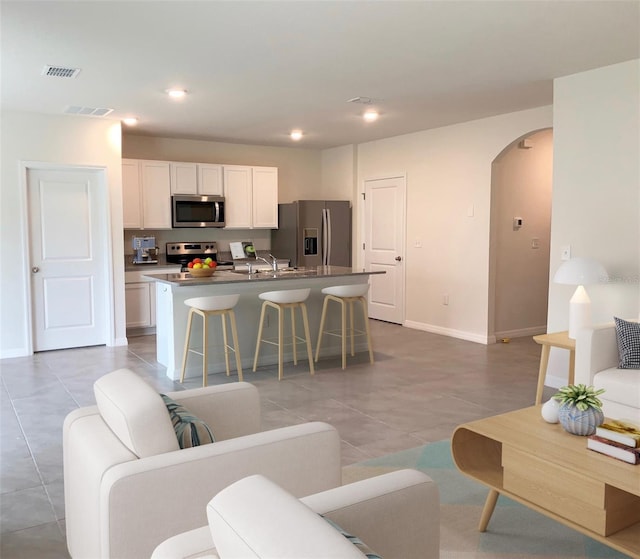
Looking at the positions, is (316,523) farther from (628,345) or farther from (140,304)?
(140,304)

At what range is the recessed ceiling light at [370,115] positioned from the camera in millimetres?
6143

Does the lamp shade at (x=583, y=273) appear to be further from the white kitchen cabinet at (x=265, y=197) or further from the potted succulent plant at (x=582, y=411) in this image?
the white kitchen cabinet at (x=265, y=197)

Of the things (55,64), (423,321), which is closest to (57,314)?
(55,64)

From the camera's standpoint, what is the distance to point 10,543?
8.32 feet

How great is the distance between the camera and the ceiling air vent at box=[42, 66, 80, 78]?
4.43 meters

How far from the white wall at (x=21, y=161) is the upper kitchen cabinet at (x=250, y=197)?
195 cm

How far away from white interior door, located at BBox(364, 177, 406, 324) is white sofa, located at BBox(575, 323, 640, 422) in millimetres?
4246

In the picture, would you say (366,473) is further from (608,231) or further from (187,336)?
(608,231)

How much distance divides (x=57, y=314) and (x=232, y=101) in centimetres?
315

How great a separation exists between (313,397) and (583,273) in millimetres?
2266

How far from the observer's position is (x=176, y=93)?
17.1 feet

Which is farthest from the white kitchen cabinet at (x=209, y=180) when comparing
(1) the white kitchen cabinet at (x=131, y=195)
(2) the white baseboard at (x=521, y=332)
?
(2) the white baseboard at (x=521, y=332)

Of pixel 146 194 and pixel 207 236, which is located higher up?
pixel 146 194

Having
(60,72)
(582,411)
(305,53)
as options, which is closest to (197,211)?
(60,72)
